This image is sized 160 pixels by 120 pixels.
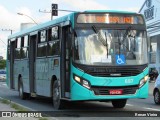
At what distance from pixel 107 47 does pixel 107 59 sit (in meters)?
0.38

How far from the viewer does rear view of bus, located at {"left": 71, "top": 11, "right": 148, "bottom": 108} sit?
13.8 metres

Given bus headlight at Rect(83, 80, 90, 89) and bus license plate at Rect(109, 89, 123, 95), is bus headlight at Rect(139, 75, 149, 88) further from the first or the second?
bus headlight at Rect(83, 80, 90, 89)

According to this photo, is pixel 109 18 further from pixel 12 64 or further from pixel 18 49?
pixel 12 64

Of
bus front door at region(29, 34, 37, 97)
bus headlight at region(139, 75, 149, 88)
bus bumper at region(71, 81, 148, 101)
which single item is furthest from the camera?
bus front door at region(29, 34, 37, 97)

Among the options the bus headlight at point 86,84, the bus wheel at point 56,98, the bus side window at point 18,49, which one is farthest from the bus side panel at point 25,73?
the bus headlight at point 86,84

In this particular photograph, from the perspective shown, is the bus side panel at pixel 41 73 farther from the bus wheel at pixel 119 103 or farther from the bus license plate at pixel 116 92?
the bus license plate at pixel 116 92

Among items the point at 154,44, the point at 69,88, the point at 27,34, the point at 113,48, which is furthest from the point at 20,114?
the point at 154,44

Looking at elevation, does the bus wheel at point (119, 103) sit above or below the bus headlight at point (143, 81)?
below

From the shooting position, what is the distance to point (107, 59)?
45.9 feet

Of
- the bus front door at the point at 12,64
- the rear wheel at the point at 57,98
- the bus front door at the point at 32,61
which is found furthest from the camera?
the bus front door at the point at 12,64

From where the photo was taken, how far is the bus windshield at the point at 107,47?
13.9 metres

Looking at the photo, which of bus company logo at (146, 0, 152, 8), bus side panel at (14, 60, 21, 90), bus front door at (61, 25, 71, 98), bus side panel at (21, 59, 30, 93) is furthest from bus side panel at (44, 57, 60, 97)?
bus company logo at (146, 0, 152, 8)

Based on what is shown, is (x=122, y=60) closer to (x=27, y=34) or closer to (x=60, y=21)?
(x=60, y=21)

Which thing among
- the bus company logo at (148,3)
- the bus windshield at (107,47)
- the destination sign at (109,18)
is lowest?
the bus windshield at (107,47)
